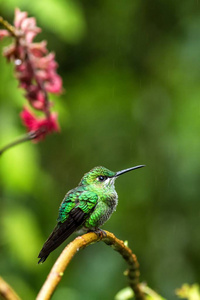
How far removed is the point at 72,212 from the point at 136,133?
395 centimetres

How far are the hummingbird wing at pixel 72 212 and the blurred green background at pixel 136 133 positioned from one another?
9.65ft

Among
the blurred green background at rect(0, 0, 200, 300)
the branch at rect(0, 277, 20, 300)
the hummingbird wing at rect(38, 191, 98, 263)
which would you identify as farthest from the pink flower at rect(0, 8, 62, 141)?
the blurred green background at rect(0, 0, 200, 300)

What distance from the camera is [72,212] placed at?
53.2 inches

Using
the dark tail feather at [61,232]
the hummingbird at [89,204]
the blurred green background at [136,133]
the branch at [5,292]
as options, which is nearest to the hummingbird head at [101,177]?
the hummingbird at [89,204]

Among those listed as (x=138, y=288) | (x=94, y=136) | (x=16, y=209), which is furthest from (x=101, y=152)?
(x=138, y=288)

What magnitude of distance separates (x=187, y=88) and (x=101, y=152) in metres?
1.00

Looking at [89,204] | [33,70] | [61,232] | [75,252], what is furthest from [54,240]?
[33,70]

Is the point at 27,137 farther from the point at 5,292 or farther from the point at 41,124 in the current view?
the point at 5,292

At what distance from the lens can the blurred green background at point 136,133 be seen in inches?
184

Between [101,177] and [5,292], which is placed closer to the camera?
[5,292]

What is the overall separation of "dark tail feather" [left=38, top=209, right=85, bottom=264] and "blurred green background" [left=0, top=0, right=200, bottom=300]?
3018 mm

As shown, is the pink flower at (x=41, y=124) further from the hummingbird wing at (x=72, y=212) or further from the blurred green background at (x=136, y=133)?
the blurred green background at (x=136, y=133)

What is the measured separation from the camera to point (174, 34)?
17.4ft

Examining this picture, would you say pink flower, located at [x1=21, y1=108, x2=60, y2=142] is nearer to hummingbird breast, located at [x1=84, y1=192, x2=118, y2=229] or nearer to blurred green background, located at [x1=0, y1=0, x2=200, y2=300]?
hummingbird breast, located at [x1=84, y1=192, x2=118, y2=229]
